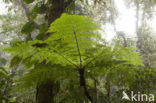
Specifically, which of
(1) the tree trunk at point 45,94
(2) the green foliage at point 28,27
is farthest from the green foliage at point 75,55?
(2) the green foliage at point 28,27

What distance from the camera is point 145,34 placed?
5.48 metres

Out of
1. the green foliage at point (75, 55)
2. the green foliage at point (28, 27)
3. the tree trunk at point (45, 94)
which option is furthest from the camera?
the green foliage at point (28, 27)

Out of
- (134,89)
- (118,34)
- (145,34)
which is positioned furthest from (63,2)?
(145,34)

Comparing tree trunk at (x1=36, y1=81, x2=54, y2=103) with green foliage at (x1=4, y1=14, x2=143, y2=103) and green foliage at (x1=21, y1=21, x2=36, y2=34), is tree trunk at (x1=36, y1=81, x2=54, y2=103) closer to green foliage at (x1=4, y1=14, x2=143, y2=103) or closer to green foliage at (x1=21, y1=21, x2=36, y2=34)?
green foliage at (x1=4, y1=14, x2=143, y2=103)

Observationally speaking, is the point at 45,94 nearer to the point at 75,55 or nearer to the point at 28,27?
the point at 75,55

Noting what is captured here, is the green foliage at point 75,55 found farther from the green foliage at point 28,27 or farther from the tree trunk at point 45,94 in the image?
the green foliage at point 28,27

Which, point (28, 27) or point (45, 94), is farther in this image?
point (28, 27)

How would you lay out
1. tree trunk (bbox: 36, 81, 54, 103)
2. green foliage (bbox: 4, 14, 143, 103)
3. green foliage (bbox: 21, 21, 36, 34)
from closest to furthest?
1. green foliage (bbox: 4, 14, 143, 103)
2. tree trunk (bbox: 36, 81, 54, 103)
3. green foliage (bbox: 21, 21, 36, 34)

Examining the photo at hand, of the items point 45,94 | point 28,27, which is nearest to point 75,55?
point 45,94

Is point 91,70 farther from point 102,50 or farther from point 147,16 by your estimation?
point 147,16

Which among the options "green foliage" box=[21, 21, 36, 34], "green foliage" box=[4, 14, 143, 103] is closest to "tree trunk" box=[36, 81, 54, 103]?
"green foliage" box=[4, 14, 143, 103]

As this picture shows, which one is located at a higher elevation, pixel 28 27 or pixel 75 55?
pixel 28 27

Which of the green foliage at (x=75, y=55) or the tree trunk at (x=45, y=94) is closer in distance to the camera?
the green foliage at (x=75, y=55)

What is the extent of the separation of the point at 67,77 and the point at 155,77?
0.88 metres
